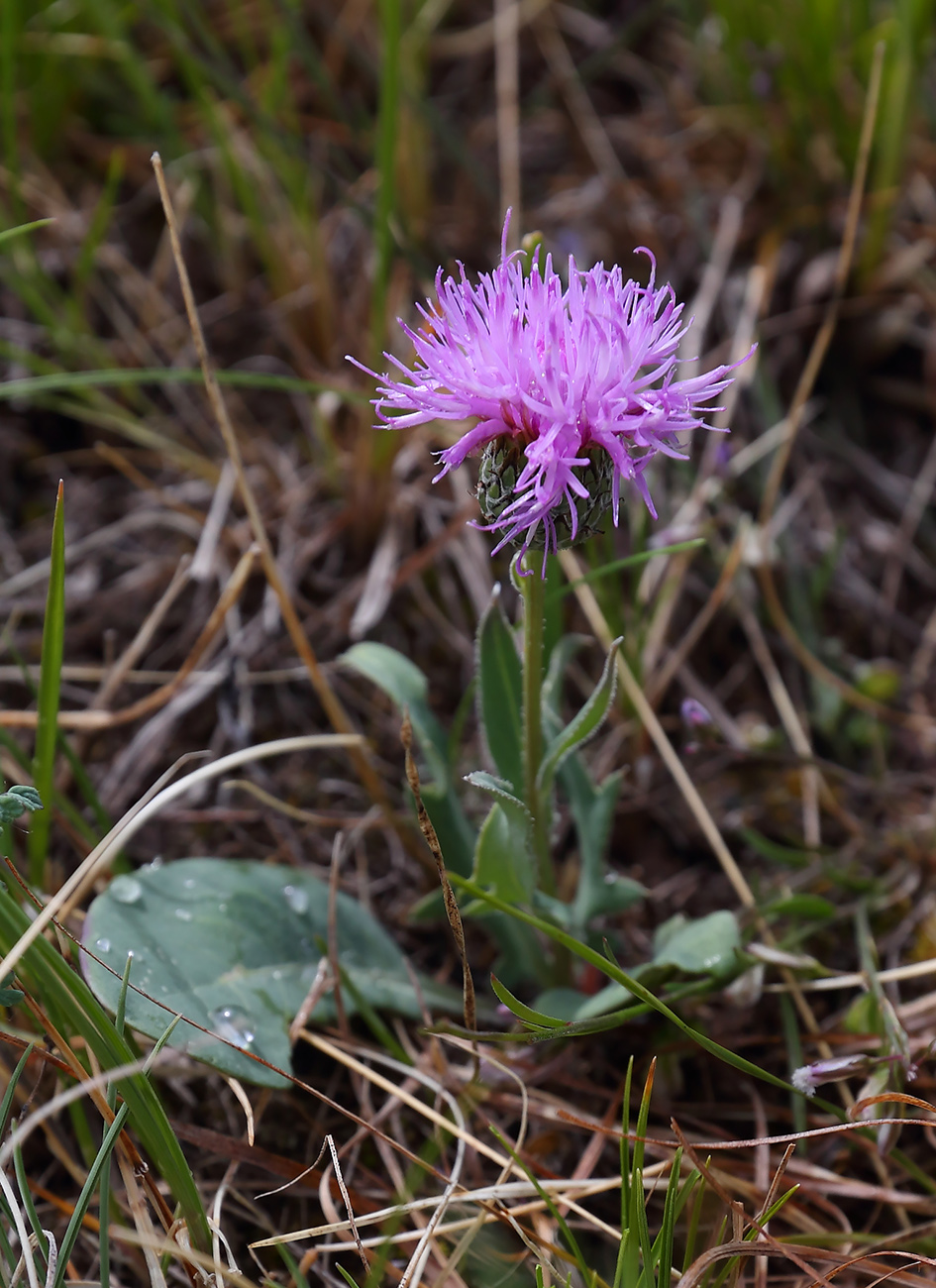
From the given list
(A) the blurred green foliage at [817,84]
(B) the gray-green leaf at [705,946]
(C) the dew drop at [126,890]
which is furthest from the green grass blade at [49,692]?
(A) the blurred green foliage at [817,84]

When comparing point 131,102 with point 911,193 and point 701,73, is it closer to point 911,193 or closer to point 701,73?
point 701,73

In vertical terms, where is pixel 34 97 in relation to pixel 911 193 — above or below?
above

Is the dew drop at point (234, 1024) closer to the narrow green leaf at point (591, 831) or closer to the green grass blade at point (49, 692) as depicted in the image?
the green grass blade at point (49, 692)

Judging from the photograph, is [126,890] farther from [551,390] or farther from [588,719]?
[551,390]

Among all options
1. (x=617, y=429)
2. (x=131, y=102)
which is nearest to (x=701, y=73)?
(x=131, y=102)

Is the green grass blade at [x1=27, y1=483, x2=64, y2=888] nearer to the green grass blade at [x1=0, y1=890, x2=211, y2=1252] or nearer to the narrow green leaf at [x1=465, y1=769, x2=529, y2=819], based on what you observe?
the green grass blade at [x1=0, y1=890, x2=211, y2=1252]
